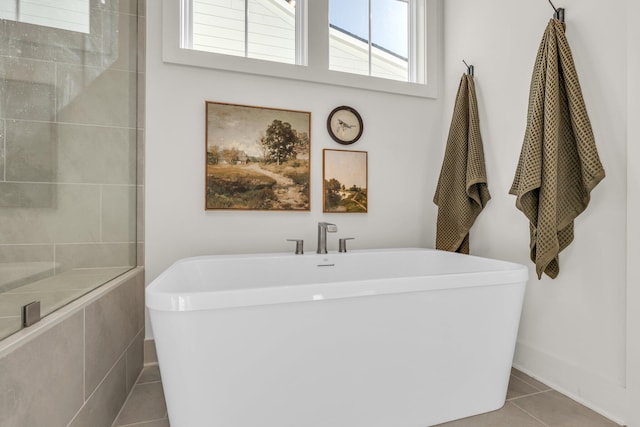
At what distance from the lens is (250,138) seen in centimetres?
209

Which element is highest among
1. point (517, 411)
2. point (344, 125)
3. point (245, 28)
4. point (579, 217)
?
point (245, 28)

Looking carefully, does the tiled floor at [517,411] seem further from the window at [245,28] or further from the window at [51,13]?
the window at [245,28]

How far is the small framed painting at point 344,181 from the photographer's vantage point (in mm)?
2260

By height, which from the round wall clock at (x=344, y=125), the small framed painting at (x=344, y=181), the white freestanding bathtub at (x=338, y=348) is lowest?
the white freestanding bathtub at (x=338, y=348)

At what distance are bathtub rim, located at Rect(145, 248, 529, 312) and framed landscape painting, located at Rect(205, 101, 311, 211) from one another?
767 millimetres

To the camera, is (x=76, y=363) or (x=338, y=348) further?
(x=338, y=348)

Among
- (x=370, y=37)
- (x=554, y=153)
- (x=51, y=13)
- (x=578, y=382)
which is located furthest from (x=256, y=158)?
(x=578, y=382)

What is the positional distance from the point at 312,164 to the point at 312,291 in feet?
4.03

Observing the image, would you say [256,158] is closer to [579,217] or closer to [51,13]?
[51,13]

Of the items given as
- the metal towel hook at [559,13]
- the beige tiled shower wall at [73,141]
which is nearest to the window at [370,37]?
the metal towel hook at [559,13]

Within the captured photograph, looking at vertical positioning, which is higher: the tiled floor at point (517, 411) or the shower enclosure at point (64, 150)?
the shower enclosure at point (64, 150)

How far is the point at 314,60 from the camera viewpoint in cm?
222

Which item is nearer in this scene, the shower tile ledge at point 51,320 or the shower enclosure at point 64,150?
the shower tile ledge at point 51,320

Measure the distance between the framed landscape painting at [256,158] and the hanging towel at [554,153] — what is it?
4.03ft
